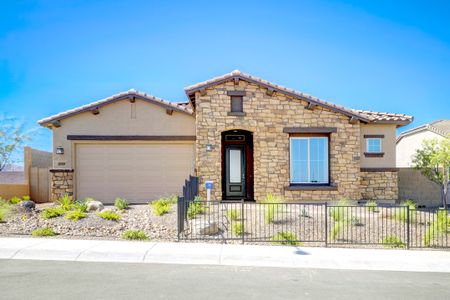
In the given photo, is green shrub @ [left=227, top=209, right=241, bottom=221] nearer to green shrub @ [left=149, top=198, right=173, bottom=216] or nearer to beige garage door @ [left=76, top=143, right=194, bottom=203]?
green shrub @ [left=149, top=198, right=173, bottom=216]

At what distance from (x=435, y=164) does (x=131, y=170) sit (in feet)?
44.2

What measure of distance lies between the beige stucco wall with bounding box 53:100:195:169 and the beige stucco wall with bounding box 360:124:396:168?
7.88m

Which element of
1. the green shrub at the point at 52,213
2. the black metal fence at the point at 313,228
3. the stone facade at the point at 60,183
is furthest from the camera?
the stone facade at the point at 60,183

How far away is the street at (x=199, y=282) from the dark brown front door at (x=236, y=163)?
937 centimetres

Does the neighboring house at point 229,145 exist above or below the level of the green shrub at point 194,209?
above

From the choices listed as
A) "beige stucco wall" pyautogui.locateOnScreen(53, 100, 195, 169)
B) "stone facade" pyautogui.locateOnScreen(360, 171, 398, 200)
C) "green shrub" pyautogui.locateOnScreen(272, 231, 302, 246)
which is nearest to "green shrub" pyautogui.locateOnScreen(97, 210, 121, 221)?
"green shrub" pyautogui.locateOnScreen(272, 231, 302, 246)

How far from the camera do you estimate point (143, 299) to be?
5406mm

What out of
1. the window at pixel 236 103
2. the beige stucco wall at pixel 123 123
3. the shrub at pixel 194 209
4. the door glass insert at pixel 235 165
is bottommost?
the shrub at pixel 194 209

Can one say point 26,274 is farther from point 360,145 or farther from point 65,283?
point 360,145

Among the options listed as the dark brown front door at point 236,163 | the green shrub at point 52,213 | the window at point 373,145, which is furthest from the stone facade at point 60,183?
the window at point 373,145

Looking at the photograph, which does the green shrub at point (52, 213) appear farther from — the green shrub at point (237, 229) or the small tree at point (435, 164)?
the small tree at point (435, 164)

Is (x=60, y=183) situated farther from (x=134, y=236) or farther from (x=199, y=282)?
(x=199, y=282)

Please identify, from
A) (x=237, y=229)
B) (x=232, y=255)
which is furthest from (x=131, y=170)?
(x=232, y=255)

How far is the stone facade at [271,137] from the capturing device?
15.6 meters
